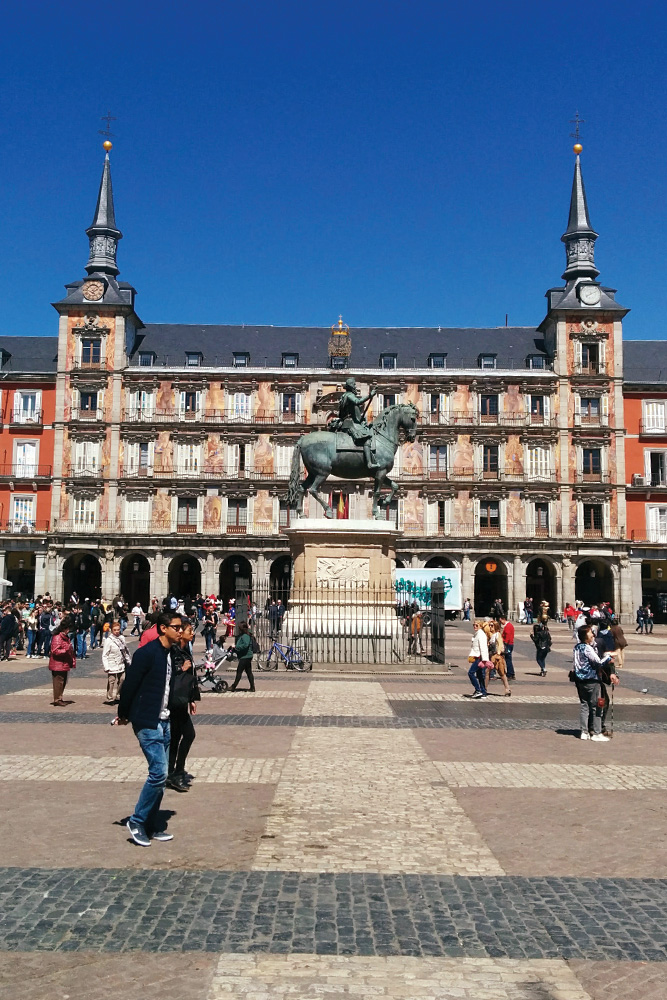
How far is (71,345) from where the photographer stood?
55.8 metres

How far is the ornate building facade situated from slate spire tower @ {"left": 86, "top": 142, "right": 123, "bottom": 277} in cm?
361

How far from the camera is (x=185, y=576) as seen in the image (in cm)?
5659

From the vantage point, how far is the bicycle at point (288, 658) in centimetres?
1984

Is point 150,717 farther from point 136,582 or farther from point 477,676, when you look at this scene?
point 136,582

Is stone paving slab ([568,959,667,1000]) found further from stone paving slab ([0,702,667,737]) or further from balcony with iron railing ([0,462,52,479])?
balcony with iron railing ([0,462,52,479])

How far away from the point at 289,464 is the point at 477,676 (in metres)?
40.0

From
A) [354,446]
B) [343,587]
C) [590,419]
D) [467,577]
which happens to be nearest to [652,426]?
[590,419]

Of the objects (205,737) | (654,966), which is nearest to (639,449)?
(205,737)

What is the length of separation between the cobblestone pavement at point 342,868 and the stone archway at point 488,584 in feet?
139

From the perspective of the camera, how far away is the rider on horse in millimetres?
21797

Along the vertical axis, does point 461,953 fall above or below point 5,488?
below

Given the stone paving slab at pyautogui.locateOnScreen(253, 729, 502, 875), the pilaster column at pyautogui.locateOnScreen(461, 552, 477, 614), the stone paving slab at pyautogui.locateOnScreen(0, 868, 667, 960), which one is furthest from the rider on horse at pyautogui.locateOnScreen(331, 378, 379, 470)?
the pilaster column at pyautogui.locateOnScreen(461, 552, 477, 614)

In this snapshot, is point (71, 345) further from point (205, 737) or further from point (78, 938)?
point (78, 938)

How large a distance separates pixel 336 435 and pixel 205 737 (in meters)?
12.3
